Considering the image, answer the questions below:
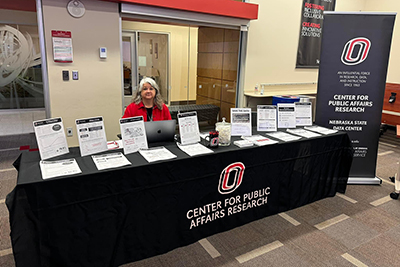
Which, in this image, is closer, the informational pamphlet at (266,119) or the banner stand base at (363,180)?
the informational pamphlet at (266,119)

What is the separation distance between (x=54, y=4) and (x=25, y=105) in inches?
144

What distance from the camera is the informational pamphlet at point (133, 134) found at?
2141 millimetres

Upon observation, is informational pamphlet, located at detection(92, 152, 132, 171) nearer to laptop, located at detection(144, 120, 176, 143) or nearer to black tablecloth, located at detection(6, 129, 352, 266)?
black tablecloth, located at detection(6, 129, 352, 266)

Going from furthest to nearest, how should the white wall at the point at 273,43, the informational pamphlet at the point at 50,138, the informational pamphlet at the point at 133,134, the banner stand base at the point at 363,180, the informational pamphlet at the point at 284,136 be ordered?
the white wall at the point at 273,43
the banner stand base at the point at 363,180
the informational pamphlet at the point at 284,136
the informational pamphlet at the point at 133,134
the informational pamphlet at the point at 50,138

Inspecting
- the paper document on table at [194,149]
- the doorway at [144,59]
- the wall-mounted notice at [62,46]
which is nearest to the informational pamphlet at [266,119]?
the paper document on table at [194,149]

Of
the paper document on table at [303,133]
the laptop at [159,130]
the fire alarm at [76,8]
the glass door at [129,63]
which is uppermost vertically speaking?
the fire alarm at [76,8]

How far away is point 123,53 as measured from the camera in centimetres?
442

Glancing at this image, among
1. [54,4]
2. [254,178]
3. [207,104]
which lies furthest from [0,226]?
[207,104]

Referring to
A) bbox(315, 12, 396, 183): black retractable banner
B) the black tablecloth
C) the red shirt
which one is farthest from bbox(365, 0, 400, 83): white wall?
the red shirt

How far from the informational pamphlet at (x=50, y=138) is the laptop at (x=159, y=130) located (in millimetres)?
635

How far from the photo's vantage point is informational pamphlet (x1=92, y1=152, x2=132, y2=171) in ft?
6.31

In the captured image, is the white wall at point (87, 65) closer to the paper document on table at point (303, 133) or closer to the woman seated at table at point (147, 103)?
the woman seated at table at point (147, 103)

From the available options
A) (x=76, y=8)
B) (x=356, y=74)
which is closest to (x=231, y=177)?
(x=356, y=74)

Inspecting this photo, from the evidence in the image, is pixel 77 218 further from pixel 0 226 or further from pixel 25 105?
pixel 25 105
